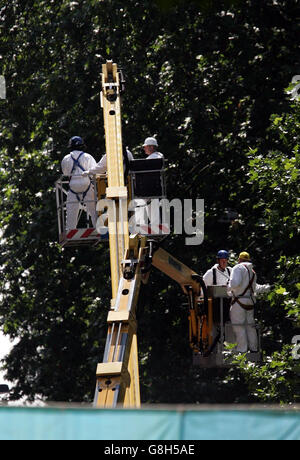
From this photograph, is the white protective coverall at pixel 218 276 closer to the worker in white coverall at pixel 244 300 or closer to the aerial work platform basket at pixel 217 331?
the aerial work platform basket at pixel 217 331

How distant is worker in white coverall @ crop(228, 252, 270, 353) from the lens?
17.3 meters

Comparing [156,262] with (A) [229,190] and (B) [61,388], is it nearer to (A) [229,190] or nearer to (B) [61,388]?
(A) [229,190]

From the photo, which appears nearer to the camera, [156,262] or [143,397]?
[156,262]

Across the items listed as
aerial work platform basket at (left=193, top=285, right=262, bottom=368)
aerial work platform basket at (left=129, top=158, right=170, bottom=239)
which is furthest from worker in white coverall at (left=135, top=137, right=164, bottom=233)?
aerial work platform basket at (left=193, top=285, right=262, bottom=368)


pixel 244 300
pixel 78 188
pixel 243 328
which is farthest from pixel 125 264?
pixel 243 328

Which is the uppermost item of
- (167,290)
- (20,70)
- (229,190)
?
(20,70)

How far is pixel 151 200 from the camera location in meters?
16.0

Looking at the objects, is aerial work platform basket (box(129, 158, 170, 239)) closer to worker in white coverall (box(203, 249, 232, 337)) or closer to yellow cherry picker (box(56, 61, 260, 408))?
yellow cherry picker (box(56, 61, 260, 408))

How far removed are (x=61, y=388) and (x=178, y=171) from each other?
592cm

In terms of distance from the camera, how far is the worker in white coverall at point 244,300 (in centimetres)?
1734

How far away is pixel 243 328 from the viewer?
17.8m

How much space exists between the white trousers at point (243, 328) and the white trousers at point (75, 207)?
2.53m
